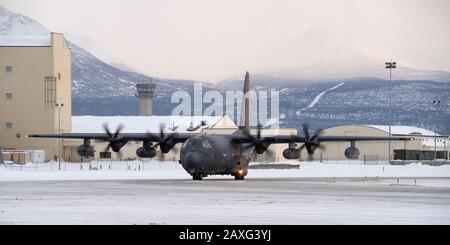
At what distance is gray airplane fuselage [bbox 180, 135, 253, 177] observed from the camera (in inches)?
2361

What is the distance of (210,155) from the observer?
198 feet

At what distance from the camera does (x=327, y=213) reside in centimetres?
3397

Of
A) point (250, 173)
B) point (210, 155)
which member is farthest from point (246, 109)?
point (250, 173)

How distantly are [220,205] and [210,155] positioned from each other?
2258cm

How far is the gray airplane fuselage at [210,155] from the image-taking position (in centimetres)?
5997

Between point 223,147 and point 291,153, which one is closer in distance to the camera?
point 223,147

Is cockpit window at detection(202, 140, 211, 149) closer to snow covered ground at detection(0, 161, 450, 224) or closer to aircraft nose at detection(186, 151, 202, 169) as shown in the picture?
aircraft nose at detection(186, 151, 202, 169)

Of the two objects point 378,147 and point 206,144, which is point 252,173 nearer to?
point 206,144

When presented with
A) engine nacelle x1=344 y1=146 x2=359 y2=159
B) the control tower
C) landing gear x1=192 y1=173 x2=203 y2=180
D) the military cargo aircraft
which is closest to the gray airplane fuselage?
the military cargo aircraft

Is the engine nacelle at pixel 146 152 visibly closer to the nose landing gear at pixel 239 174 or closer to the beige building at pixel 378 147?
the nose landing gear at pixel 239 174

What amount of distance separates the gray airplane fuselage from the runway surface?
8410 millimetres

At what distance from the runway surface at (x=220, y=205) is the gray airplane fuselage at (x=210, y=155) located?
331 inches
